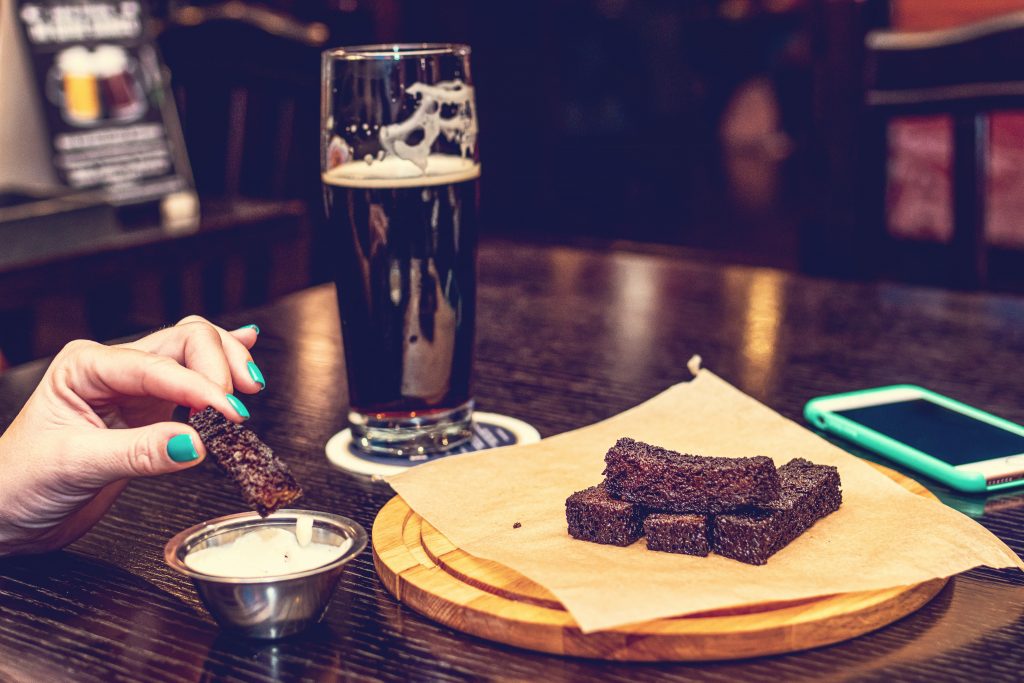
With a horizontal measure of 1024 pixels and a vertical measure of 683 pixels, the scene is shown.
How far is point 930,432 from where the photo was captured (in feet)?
3.59

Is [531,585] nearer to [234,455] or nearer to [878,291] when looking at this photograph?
[234,455]

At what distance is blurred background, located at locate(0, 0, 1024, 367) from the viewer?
2.47 meters

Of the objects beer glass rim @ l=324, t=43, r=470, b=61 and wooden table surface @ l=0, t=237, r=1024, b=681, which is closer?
wooden table surface @ l=0, t=237, r=1024, b=681

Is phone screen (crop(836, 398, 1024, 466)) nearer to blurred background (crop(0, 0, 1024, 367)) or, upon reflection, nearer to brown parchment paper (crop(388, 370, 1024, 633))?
brown parchment paper (crop(388, 370, 1024, 633))

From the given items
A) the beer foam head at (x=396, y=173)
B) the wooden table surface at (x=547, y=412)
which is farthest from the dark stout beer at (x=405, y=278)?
the wooden table surface at (x=547, y=412)

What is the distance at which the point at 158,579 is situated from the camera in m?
0.85

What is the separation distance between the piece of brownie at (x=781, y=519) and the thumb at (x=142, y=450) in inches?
13.9

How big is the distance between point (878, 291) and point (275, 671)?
130 centimetres

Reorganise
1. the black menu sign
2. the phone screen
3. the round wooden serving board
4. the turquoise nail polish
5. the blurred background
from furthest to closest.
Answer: the black menu sign < the blurred background < the phone screen < the turquoise nail polish < the round wooden serving board

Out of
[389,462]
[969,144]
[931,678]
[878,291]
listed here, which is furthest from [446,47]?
[969,144]

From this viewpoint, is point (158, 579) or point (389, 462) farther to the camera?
point (389, 462)

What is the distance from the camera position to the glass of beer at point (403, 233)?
1042 millimetres

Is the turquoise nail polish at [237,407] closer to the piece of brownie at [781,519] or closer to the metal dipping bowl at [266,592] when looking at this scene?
the metal dipping bowl at [266,592]

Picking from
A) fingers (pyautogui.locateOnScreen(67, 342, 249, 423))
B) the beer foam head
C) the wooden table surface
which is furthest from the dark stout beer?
fingers (pyautogui.locateOnScreen(67, 342, 249, 423))
